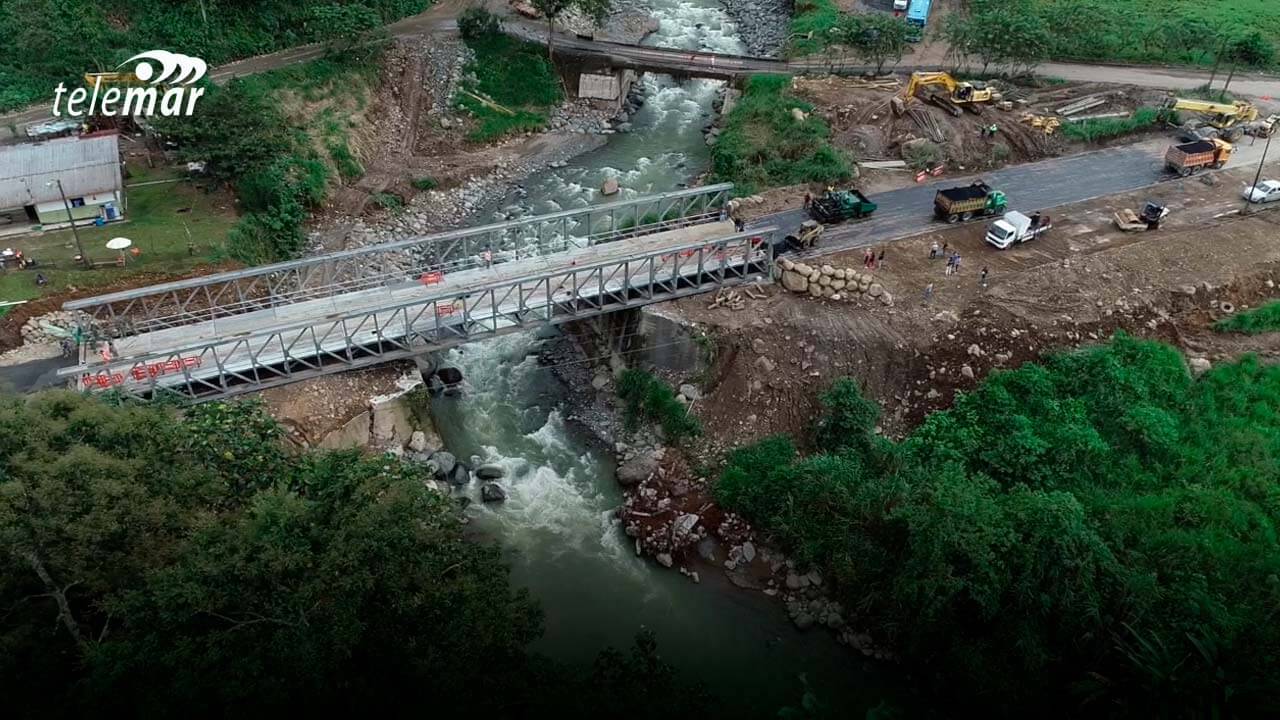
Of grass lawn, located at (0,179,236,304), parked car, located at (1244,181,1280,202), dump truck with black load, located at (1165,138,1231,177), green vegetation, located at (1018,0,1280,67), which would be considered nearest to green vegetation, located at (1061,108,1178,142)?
dump truck with black load, located at (1165,138,1231,177)

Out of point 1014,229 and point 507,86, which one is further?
point 507,86

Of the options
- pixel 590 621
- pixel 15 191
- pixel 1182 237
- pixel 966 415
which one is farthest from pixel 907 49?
pixel 15 191

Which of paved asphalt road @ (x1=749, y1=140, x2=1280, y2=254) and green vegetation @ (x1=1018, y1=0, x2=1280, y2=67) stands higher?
green vegetation @ (x1=1018, y1=0, x2=1280, y2=67)

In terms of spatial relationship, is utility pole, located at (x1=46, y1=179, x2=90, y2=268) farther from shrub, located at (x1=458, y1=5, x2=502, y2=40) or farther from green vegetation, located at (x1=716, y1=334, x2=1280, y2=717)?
shrub, located at (x1=458, y1=5, x2=502, y2=40)

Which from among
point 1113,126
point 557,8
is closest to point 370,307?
point 557,8

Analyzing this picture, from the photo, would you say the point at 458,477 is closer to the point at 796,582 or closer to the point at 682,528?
the point at 682,528

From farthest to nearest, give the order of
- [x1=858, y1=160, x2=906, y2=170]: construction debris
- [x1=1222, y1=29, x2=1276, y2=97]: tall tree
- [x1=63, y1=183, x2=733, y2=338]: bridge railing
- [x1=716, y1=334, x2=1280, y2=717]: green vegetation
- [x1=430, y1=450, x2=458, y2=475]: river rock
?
[x1=1222, y1=29, x2=1276, y2=97]: tall tree < [x1=858, y1=160, x2=906, y2=170]: construction debris < [x1=430, y1=450, x2=458, y2=475]: river rock < [x1=63, y1=183, x2=733, y2=338]: bridge railing < [x1=716, y1=334, x2=1280, y2=717]: green vegetation
